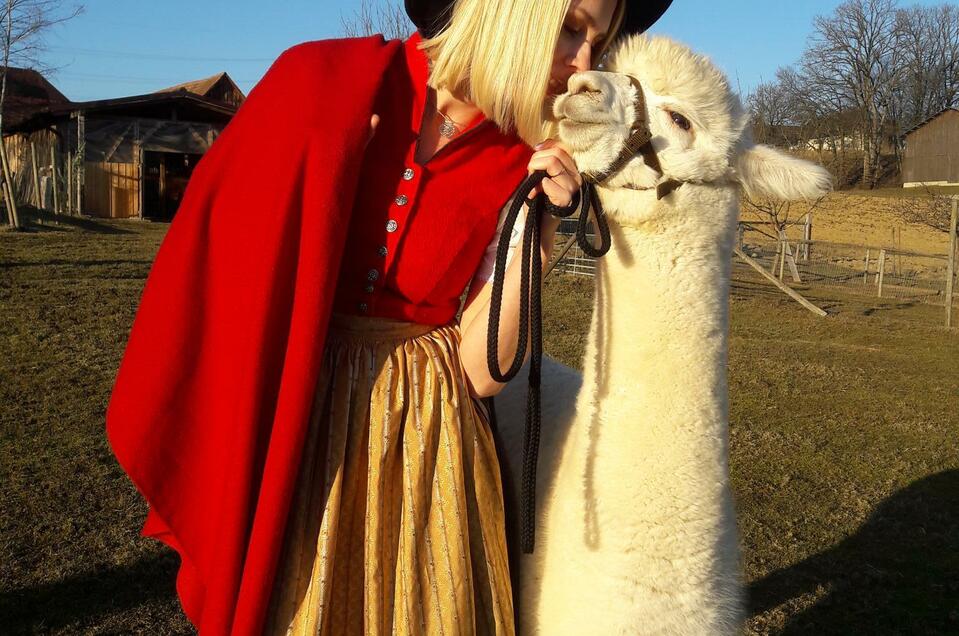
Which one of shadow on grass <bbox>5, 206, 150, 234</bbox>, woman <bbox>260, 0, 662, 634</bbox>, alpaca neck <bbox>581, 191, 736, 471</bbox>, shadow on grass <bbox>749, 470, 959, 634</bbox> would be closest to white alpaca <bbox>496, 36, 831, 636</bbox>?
alpaca neck <bbox>581, 191, 736, 471</bbox>

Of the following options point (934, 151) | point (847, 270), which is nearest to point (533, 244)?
point (847, 270)

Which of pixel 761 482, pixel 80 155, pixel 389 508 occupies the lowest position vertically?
pixel 761 482

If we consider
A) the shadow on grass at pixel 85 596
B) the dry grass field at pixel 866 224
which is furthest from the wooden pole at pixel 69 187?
the shadow on grass at pixel 85 596

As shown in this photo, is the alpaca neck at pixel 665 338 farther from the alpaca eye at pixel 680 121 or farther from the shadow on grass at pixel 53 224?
the shadow on grass at pixel 53 224

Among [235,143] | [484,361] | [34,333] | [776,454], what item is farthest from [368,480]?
[34,333]

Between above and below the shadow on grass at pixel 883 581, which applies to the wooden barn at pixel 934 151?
above

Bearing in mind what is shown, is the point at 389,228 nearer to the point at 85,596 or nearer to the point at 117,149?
the point at 85,596

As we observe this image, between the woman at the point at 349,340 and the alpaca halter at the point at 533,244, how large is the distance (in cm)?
3

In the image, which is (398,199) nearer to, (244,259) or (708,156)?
(244,259)

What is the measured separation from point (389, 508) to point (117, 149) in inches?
903

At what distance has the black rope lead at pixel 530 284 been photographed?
51.2 inches

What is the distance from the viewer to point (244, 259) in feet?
3.97

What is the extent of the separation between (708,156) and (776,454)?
14.0 feet

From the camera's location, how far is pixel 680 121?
53.4 inches
